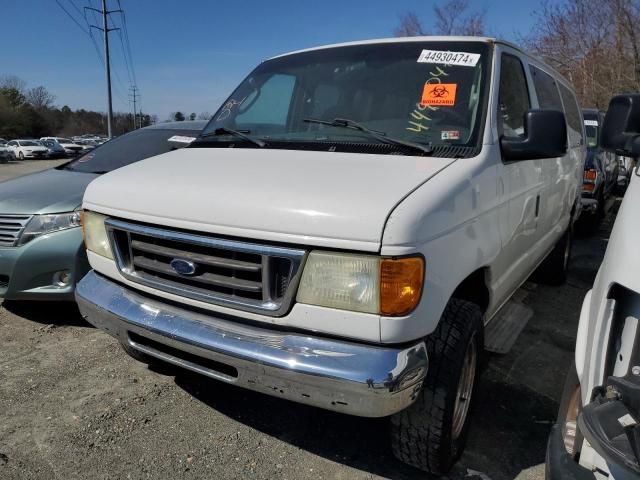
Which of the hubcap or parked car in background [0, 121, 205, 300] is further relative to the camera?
parked car in background [0, 121, 205, 300]

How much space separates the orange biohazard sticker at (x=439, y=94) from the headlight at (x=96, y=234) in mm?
1798

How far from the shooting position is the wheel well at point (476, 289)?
2580 millimetres

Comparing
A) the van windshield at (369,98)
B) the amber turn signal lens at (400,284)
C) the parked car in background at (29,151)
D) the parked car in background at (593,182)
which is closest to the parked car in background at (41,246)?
the van windshield at (369,98)

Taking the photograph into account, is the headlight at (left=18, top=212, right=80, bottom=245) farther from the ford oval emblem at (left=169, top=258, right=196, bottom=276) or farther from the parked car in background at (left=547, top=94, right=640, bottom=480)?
the parked car in background at (left=547, top=94, right=640, bottom=480)

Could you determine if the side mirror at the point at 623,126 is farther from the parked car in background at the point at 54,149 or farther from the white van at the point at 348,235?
the parked car in background at the point at 54,149

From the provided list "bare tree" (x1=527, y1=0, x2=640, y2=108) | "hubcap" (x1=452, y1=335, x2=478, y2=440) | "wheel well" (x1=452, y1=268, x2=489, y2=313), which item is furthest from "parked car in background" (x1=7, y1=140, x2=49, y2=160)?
"hubcap" (x1=452, y1=335, x2=478, y2=440)

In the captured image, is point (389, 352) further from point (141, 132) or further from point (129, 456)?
point (141, 132)

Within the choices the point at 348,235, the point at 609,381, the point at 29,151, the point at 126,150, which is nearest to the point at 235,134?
the point at 348,235

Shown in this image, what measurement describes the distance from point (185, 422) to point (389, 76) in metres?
2.26

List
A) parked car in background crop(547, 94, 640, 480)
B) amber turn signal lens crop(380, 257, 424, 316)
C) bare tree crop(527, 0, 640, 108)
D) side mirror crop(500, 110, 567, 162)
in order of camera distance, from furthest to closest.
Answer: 1. bare tree crop(527, 0, 640, 108)
2. side mirror crop(500, 110, 567, 162)
3. amber turn signal lens crop(380, 257, 424, 316)
4. parked car in background crop(547, 94, 640, 480)

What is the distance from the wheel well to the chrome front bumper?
0.65m

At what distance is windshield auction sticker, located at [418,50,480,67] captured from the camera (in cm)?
280

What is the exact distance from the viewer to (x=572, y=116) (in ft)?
16.3

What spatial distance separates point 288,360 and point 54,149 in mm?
41071
